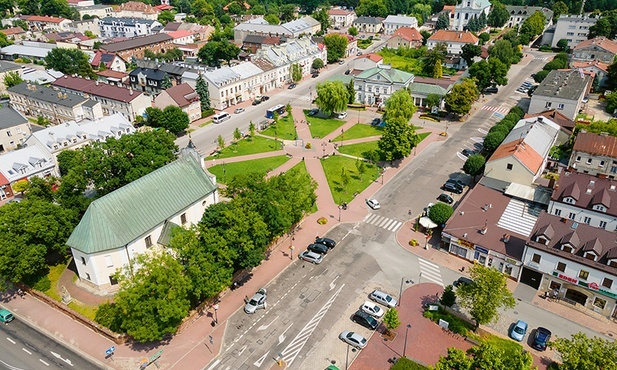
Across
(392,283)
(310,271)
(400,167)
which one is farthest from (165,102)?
(392,283)

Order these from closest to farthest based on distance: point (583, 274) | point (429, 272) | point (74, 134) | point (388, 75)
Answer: point (583, 274) → point (429, 272) → point (74, 134) → point (388, 75)

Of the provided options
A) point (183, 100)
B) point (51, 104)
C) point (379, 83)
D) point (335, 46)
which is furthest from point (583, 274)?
point (335, 46)

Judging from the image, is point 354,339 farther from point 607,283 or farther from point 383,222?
point 607,283

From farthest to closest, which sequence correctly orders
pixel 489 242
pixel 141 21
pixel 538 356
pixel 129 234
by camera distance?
pixel 141 21
pixel 489 242
pixel 129 234
pixel 538 356

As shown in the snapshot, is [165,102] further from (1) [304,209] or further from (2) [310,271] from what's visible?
(2) [310,271]

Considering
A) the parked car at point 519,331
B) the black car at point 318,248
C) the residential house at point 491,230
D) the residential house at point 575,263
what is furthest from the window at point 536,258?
the black car at point 318,248

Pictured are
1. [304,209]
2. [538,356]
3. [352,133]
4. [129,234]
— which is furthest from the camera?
[352,133]
